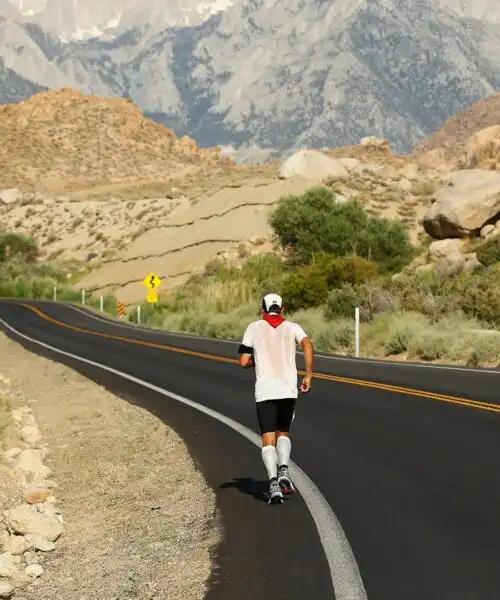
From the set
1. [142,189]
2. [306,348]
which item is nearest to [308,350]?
[306,348]

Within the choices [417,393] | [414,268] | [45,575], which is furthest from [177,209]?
[45,575]

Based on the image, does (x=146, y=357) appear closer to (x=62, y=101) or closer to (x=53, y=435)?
(x=53, y=435)

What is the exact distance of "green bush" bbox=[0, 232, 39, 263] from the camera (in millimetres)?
102137

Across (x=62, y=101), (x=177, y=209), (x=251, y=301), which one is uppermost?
(x=62, y=101)

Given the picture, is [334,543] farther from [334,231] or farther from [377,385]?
[334,231]

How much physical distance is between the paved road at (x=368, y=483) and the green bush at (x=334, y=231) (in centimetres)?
3560

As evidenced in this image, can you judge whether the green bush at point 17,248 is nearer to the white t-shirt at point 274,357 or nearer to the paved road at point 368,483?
the paved road at point 368,483

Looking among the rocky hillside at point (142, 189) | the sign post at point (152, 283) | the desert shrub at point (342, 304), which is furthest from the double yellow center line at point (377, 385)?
the rocky hillside at point (142, 189)

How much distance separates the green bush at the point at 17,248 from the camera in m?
102

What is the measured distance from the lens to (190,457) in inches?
517

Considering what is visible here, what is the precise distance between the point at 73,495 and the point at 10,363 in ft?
67.5

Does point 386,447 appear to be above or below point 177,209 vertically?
below

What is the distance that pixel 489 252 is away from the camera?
41.9m

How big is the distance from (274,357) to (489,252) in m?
33.6
